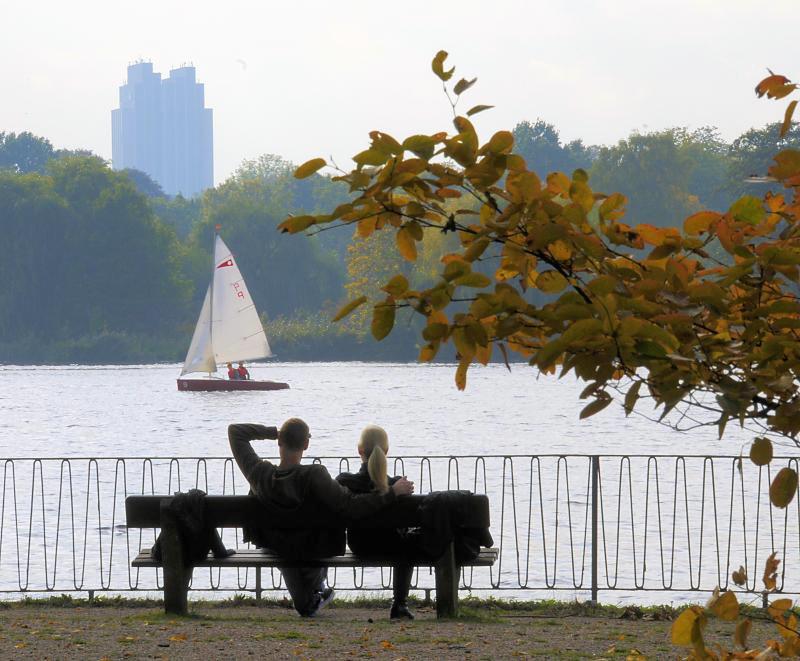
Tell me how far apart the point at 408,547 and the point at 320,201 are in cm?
12713

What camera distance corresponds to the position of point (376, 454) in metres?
8.48

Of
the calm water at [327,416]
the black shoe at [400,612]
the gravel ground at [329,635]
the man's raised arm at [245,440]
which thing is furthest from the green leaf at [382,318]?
the calm water at [327,416]

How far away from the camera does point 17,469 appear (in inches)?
1625

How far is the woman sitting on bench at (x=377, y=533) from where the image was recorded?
8453 mm

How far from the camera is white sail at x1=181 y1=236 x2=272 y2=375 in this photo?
198 feet

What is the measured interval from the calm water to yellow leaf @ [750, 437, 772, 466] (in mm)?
34844

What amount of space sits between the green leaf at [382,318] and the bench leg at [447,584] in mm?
5628

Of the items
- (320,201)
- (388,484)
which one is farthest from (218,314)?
(320,201)

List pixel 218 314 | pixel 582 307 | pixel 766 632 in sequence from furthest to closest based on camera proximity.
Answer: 1. pixel 218 314
2. pixel 766 632
3. pixel 582 307

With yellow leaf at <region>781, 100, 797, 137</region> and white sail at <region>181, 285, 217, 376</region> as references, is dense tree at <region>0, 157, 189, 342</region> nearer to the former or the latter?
white sail at <region>181, 285, 217, 376</region>

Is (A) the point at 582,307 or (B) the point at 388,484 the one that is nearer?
(A) the point at 582,307

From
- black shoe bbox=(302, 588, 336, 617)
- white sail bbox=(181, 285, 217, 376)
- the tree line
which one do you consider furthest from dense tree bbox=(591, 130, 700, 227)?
black shoe bbox=(302, 588, 336, 617)

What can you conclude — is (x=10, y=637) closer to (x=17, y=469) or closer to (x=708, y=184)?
(x=17, y=469)

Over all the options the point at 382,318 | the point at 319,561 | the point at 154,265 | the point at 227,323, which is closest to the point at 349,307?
the point at 382,318
